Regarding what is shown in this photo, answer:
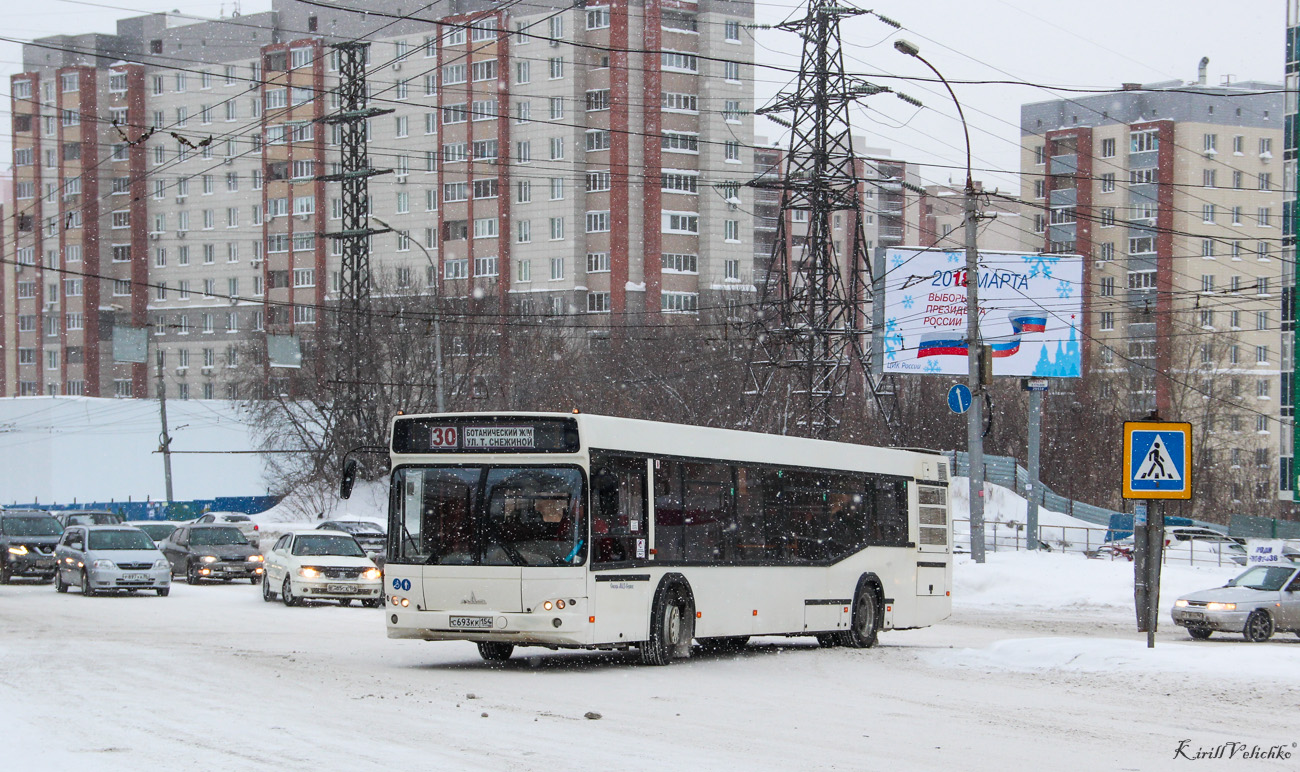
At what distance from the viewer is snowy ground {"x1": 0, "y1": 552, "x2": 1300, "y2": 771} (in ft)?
32.4

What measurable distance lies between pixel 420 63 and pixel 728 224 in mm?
21298

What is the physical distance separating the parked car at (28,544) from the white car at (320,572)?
752 cm

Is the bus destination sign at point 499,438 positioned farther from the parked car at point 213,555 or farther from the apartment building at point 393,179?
the apartment building at point 393,179

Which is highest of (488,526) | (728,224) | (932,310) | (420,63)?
(420,63)

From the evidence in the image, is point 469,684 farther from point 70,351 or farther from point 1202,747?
point 70,351

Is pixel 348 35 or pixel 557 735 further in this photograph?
pixel 348 35

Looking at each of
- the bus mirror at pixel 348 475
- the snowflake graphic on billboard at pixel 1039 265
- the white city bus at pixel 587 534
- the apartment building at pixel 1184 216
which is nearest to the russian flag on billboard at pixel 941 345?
Result: the snowflake graphic on billboard at pixel 1039 265

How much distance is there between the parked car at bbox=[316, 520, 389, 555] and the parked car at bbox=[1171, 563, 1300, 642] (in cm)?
2019

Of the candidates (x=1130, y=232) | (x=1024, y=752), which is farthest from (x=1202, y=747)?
(x=1130, y=232)

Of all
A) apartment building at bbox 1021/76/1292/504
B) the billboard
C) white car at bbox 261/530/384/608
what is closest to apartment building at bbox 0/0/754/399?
apartment building at bbox 1021/76/1292/504

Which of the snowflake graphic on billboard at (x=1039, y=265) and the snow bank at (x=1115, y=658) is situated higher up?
the snowflake graphic on billboard at (x=1039, y=265)

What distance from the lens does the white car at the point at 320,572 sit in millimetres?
27828

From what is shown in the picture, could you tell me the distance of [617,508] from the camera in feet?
51.6

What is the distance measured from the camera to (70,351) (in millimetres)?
110062
